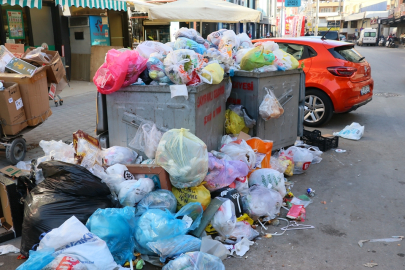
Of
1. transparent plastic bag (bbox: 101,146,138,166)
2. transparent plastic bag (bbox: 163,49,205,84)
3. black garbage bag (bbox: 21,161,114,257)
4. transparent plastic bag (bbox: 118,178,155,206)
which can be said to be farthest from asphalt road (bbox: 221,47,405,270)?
transparent plastic bag (bbox: 163,49,205,84)

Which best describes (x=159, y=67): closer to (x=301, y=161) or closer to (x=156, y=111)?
(x=156, y=111)

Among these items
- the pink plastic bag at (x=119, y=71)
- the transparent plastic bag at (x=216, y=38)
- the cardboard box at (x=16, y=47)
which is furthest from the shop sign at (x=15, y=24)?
the pink plastic bag at (x=119, y=71)

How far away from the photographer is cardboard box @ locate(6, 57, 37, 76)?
4.99 m

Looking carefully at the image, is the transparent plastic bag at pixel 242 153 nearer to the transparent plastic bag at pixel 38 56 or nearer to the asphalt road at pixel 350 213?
the asphalt road at pixel 350 213

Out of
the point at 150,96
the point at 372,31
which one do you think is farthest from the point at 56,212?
the point at 372,31

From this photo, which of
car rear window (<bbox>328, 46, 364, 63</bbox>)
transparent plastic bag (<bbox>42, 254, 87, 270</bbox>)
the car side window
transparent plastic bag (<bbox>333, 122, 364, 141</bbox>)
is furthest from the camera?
the car side window

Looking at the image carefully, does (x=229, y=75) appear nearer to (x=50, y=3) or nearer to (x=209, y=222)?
(x=209, y=222)

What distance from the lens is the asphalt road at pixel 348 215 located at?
Answer: 2.98 metres

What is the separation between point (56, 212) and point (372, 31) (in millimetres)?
56618

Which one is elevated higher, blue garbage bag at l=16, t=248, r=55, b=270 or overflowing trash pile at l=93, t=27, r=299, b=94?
overflowing trash pile at l=93, t=27, r=299, b=94

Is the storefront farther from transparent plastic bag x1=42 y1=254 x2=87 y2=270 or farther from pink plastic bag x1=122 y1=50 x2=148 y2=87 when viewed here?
transparent plastic bag x1=42 y1=254 x2=87 y2=270

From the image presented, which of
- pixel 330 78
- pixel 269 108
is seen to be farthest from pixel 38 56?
pixel 330 78

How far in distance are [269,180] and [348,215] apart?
0.86 meters

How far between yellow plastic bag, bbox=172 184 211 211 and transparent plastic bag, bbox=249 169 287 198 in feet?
2.65
